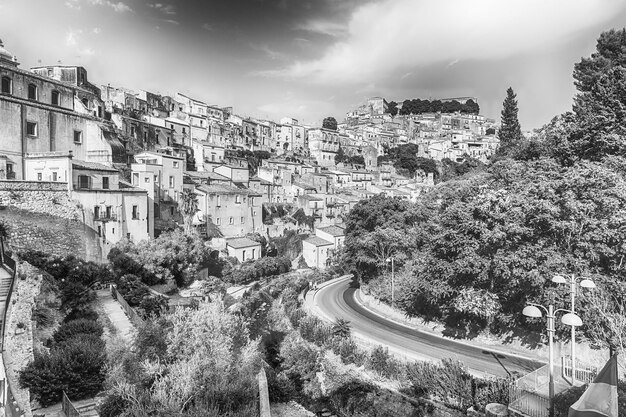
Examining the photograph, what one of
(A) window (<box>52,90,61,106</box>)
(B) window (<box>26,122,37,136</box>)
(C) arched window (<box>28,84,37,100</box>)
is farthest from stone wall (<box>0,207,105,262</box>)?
(A) window (<box>52,90,61,106</box>)

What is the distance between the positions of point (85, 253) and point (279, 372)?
1824cm

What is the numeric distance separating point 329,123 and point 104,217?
9841 centimetres

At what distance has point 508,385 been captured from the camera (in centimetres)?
1481

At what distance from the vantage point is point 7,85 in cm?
3206

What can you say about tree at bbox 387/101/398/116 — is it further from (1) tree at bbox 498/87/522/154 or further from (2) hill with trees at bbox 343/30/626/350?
(2) hill with trees at bbox 343/30/626/350

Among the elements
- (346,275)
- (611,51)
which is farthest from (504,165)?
(346,275)

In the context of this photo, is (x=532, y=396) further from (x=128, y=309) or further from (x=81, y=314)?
(x=81, y=314)

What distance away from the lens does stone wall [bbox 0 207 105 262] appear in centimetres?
2558

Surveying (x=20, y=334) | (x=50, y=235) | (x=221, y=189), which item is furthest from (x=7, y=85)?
(x=20, y=334)

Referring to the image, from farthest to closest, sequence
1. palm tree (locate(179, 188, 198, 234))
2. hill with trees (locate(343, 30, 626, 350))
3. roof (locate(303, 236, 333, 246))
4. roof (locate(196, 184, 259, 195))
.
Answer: roof (locate(303, 236, 333, 246))
roof (locate(196, 184, 259, 195))
palm tree (locate(179, 188, 198, 234))
hill with trees (locate(343, 30, 626, 350))

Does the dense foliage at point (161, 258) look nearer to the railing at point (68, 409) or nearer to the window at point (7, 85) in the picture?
the window at point (7, 85)

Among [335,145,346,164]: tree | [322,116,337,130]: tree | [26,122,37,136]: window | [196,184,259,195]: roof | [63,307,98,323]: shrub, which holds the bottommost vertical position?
[63,307,98,323]: shrub

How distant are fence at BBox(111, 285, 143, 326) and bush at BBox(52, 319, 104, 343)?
5.80 ft

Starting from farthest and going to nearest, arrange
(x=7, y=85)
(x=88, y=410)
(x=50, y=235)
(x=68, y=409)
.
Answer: (x=7, y=85) < (x=50, y=235) < (x=88, y=410) < (x=68, y=409)
